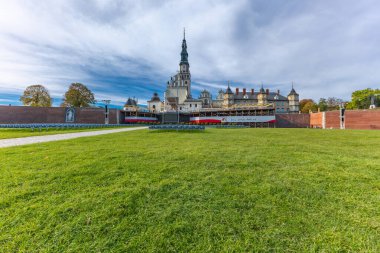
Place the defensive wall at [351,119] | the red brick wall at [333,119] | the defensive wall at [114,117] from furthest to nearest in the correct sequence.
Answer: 1. the red brick wall at [333,119]
2. the defensive wall at [114,117]
3. the defensive wall at [351,119]

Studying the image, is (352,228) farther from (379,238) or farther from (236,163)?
(236,163)

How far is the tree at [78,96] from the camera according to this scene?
139 ft

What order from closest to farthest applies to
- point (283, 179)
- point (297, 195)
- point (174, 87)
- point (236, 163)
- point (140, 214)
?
point (140, 214), point (297, 195), point (283, 179), point (236, 163), point (174, 87)

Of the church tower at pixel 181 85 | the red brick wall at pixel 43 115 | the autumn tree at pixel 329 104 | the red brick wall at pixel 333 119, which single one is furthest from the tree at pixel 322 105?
the red brick wall at pixel 43 115

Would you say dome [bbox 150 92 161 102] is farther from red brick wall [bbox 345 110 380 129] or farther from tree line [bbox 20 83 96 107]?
red brick wall [bbox 345 110 380 129]

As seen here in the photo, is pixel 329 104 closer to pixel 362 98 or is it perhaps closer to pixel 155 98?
pixel 362 98

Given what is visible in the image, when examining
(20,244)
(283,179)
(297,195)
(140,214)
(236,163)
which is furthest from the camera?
(236,163)

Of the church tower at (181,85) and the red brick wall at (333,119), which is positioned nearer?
the red brick wall at (333,119)

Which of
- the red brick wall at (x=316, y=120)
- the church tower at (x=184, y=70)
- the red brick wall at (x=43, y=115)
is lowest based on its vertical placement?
the red brick wall at (x=316, y=120)

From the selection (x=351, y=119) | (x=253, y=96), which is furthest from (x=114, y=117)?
(x=253, y=96)

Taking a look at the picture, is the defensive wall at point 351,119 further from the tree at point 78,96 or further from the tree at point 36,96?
the tree at point 36,96

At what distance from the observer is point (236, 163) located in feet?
14.9

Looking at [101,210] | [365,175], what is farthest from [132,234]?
[365,175]

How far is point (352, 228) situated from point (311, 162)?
3081 millimetres
